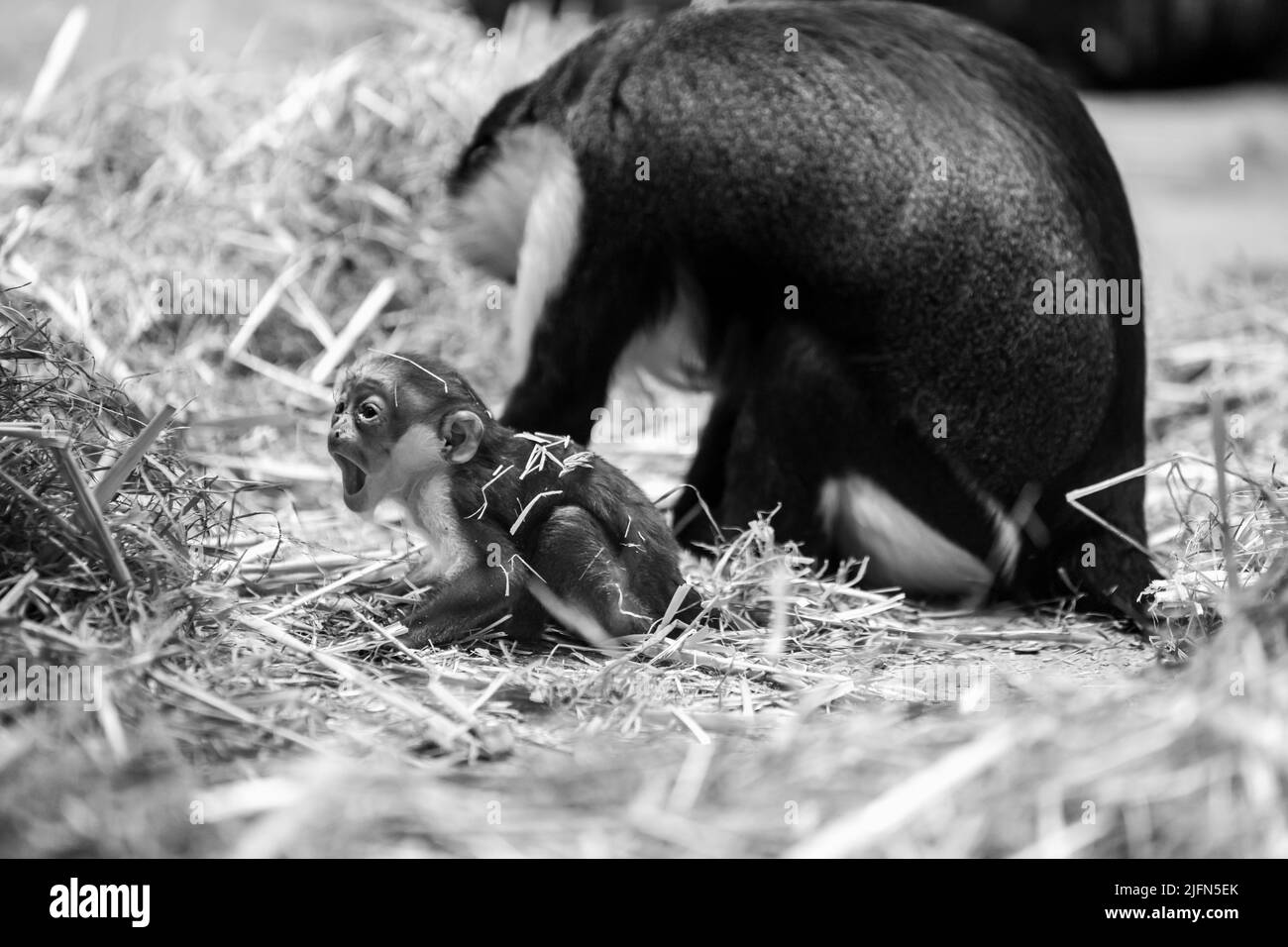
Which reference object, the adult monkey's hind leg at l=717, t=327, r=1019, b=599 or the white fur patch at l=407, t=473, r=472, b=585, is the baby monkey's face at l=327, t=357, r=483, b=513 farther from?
the adult monkey's hind leg at l=717, t=327, r=1019, b=599

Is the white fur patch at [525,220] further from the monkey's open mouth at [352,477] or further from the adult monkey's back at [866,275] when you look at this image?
the monkey's open mouth at [352,477]

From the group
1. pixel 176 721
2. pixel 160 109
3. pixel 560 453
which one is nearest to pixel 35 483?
pixel 176 721

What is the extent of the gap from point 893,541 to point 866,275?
34.3 inches

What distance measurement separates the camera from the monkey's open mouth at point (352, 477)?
3.73 meters

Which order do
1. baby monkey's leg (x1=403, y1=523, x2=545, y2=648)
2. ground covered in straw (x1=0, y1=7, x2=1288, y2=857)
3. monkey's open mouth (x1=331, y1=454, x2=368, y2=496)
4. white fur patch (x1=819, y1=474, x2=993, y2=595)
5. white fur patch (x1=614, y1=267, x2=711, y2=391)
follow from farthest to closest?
white fur patch (x1=614, y1=267, x2=711, y2=391)
white fur patch (x1=819, y1=474, x2=993, y2=595)
monkey's open mouth (x1=331, y1=454, x2=368, y2=496)
baby monkey's leg (x1=403, y1=523, x2=545, y2=648)
ground covered in straw (x1=0, y1=7, x2=1288, y2=857)

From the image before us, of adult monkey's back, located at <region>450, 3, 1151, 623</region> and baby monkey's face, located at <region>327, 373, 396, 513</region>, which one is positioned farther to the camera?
adult monkey's back, located at <region>450, 3, 1151, 623</region>

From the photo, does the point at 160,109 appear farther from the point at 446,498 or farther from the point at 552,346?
the point at 446,498

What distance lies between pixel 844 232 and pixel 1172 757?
2.18 meters

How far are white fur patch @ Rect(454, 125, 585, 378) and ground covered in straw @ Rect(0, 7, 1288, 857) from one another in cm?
88

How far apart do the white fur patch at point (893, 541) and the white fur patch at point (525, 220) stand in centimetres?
113

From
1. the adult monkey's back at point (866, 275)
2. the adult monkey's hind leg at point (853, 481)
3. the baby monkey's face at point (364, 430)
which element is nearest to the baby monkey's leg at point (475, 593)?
the baby monkey's face at point (364, 430)

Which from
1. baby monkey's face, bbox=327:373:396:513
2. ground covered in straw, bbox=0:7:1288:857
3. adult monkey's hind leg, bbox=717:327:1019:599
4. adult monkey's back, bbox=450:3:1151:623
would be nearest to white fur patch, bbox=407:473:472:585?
baby monkey's face, bbox=327:373:396:513

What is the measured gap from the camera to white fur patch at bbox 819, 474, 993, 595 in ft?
14.6

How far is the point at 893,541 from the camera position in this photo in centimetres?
448
